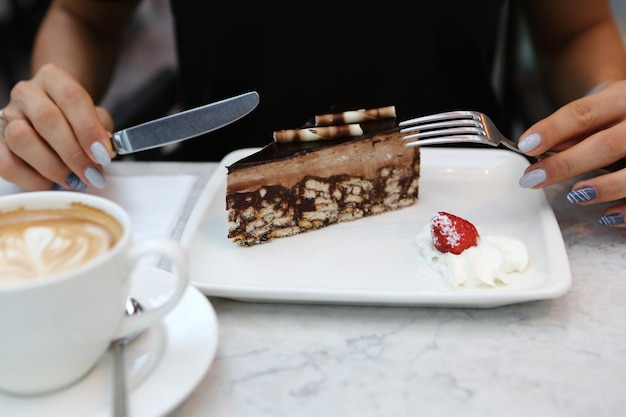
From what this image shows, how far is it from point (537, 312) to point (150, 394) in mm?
514

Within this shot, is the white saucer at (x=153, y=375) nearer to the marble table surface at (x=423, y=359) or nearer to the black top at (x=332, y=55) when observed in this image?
the marble table surface at (x=423, y=359)

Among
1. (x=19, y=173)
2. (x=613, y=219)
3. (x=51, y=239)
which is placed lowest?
(x=613, y=219)

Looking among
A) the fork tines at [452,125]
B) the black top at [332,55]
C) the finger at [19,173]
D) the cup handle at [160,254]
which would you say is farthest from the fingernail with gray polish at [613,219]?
the finger at [19,173]

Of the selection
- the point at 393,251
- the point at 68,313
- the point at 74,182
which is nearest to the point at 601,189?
the point at 393,251

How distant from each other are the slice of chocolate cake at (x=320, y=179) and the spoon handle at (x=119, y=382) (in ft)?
1.13

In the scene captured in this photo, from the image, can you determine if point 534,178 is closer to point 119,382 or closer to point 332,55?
point 332,55

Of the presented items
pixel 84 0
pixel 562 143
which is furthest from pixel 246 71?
pixel 562 143

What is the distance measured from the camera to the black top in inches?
56.4

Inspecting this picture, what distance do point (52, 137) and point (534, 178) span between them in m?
0.82

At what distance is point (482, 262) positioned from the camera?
888 millimetres

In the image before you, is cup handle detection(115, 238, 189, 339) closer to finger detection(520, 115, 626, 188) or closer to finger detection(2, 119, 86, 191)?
finger detection(2, 119, 86, 191)

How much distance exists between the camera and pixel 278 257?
39.2 inches

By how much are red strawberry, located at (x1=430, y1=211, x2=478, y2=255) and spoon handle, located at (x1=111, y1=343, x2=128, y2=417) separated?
468mm

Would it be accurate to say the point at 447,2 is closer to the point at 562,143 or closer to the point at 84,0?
the point at 562,143
